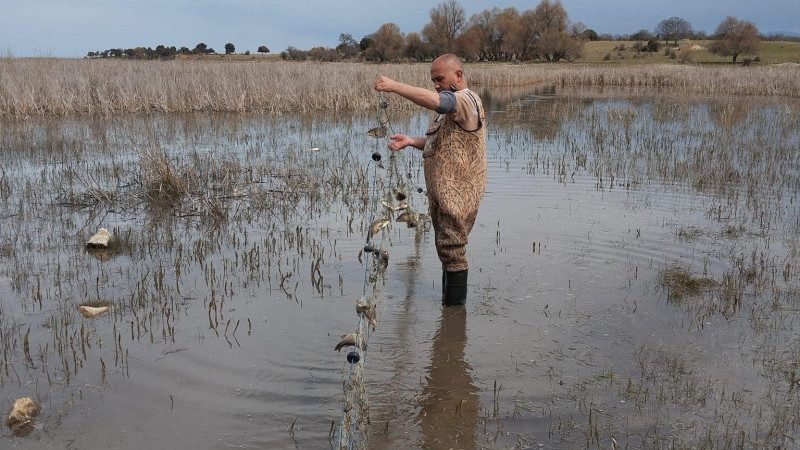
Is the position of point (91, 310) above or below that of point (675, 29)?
below

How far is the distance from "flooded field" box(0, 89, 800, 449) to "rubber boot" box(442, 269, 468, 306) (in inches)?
4.5

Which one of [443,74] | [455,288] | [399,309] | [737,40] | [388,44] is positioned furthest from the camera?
[388,44]

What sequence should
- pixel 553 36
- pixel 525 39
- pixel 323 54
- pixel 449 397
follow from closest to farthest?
pixel 449 397
pixel 323 54
pixel 553 36
pixel 525 39

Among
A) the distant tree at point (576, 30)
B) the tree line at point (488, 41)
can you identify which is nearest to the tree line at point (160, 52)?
the tree line at point (488, 41)

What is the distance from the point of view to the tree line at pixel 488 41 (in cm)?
6353

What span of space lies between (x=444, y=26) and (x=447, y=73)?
70201 millimetres

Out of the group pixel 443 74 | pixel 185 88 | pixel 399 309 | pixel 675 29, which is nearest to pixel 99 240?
pixel 399 309

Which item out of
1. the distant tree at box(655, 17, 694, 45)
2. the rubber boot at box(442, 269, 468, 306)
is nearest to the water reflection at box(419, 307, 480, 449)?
the rubber boot at box(442, 269, 468, 306)

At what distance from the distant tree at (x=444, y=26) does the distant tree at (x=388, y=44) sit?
15.4ft

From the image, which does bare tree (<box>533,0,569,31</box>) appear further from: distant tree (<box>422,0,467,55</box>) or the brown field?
the brown field

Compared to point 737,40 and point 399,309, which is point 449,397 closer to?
point 399,309

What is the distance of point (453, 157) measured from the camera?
17.5 ft

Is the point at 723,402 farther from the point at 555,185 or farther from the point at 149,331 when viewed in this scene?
the point at 555,185

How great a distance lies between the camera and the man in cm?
518
